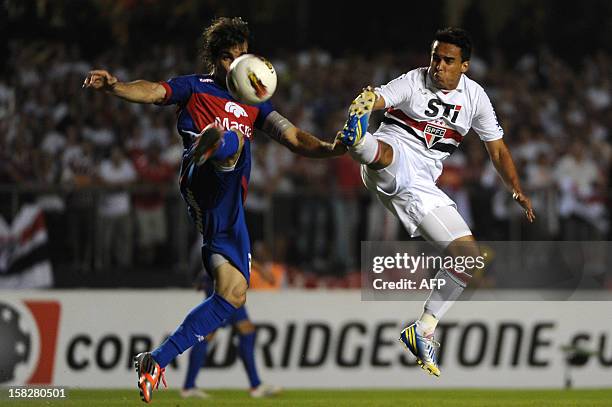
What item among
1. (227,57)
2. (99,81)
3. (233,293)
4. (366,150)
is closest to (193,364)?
(233,293)

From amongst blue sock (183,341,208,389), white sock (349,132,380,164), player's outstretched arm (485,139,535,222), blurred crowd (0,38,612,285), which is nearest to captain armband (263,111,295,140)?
white sock (349,132,380,164)

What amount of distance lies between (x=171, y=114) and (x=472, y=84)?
31.2ft

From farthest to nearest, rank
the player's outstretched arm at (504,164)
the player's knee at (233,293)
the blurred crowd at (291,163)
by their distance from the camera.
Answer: the blurred crowd at (291,163) < the player's outstretched arm at (504,164) < the player's knee at (233,293)

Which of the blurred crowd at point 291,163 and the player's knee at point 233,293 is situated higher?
the blurred crowd at point 291,163

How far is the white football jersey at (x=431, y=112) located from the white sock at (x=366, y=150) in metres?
0.48

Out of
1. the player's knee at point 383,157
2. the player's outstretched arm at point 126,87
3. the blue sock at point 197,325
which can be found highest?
the player's outstretched arm at point 126,87

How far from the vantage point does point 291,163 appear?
18.5m

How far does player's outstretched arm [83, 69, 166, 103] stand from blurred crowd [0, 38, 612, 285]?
703 cm

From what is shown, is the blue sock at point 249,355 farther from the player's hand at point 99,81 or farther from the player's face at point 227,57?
the player's hand at point 99,81

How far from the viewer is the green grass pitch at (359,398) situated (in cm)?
1140

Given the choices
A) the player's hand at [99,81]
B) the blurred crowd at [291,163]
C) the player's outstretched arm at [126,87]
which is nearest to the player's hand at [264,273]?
the blurred crowd at [291,163]

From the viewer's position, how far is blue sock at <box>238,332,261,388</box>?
14430 mm

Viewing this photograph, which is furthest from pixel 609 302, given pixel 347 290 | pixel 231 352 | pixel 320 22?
pixel 320 22

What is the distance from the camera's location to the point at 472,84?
10867 mm
